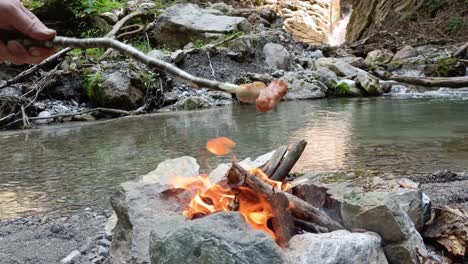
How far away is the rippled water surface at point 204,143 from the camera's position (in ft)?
12.2

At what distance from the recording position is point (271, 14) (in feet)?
53.4

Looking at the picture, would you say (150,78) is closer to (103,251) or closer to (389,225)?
(103,251)

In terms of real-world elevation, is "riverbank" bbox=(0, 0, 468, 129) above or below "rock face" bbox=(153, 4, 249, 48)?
below

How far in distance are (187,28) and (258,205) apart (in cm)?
1025

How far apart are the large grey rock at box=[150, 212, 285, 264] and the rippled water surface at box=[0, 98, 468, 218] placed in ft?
5.64

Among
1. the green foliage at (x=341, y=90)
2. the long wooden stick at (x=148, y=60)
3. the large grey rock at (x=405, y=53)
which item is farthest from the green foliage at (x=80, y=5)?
the long wooden stick at (x=148, y=60)

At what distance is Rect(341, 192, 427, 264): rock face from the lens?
6.07 ft

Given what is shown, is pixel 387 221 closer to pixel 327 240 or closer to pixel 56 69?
pixel 327 240

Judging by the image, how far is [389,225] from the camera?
1853 millimetres

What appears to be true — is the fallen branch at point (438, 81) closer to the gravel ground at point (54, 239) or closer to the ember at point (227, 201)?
the ember at point (227, 201)

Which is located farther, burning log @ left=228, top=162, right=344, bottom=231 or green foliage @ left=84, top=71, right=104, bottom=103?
green foliage @ left=84, top=71, right=104, bottom=103

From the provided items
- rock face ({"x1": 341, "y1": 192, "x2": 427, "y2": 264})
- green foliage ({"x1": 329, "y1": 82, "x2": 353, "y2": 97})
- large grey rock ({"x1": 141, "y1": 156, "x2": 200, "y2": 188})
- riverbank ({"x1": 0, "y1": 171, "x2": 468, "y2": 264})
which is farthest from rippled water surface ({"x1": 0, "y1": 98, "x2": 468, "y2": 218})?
green foliage ({"x1": 329, "y1": 82, "x2": 353, "y2": 97})

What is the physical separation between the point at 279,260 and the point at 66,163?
11.2 ft

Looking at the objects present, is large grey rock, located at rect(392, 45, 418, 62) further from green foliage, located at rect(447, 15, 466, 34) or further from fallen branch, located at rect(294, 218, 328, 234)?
fallen branch, located at rect(294, 218, 328, 234)
